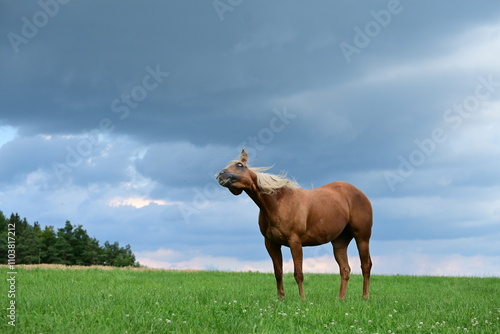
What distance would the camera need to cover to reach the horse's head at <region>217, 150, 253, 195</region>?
10445 mm

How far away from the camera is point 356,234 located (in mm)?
12906

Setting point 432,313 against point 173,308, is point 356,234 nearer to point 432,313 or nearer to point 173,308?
point 432,313

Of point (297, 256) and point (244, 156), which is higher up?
point (244, 156)

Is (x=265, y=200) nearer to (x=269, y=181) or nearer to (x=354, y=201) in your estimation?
(x=269, y=181)

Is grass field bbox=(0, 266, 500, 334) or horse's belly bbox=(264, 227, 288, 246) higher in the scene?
horse's belly bbox=(264, 227, 288, 246)

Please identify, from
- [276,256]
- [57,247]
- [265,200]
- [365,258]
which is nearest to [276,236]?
[276,256]

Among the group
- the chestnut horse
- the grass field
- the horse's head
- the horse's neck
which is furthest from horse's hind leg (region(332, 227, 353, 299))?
the horse's head

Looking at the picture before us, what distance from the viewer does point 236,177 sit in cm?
1052

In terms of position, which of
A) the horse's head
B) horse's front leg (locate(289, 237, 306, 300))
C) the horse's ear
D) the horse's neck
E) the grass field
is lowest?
the grass field

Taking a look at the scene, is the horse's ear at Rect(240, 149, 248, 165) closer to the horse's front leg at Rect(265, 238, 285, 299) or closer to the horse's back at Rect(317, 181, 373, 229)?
the horse's front leg at Rect(265, 238, 285, 299)

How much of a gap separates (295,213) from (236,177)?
62.4 inches

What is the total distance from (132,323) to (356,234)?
6701 millimetres

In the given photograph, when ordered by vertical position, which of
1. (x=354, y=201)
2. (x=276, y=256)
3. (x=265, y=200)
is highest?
(x=354, y=201)

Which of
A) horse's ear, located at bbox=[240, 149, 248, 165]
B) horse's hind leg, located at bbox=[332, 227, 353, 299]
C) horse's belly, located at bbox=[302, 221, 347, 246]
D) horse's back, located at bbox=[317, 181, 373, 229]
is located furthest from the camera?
horse's back, located at bbox=[317, 181, 373, 229]
